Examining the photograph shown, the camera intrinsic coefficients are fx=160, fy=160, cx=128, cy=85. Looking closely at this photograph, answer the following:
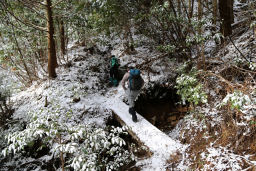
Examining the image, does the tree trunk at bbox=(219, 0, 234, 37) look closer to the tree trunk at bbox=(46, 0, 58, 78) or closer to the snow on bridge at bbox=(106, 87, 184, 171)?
the snow on bridge at bbox=(106, 87, 184, 171)

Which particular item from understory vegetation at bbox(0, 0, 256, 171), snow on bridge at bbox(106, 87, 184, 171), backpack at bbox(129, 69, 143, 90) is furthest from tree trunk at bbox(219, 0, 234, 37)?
snow on bridge at bbox(106, 87, 184, 171)

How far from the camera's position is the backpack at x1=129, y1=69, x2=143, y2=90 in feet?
17.9

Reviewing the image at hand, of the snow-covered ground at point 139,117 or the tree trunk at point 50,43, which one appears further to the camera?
the tree trunk at point 50,43

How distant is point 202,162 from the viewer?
3678mm

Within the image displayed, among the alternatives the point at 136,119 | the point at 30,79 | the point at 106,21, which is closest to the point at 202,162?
the point at 136,119

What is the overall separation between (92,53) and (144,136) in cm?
889

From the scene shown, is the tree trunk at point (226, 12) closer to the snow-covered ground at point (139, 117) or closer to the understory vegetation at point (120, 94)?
the understory vegetation at point (120, 94)

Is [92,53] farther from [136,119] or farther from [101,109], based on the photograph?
[136,119]

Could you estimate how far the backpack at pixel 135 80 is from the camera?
17.9ft

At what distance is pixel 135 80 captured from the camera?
5.59m

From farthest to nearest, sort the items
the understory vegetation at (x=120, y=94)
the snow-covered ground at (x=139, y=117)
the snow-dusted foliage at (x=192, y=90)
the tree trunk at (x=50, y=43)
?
1. the tree trunk at (x=50, y=43)
2. the snow-covered ground at (x=139, y=117)
3. the snow-dusted foliage at (x=192, y=90)
4. the understory vegetation at (x=120, y=94)

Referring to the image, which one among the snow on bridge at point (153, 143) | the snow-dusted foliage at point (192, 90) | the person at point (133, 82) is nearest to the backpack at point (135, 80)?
the person at point (133, 82)

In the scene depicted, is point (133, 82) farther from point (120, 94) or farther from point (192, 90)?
point (120, 94)

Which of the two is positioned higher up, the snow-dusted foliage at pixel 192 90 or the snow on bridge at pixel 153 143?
the snow-dusted foliage at pixel 192 90
